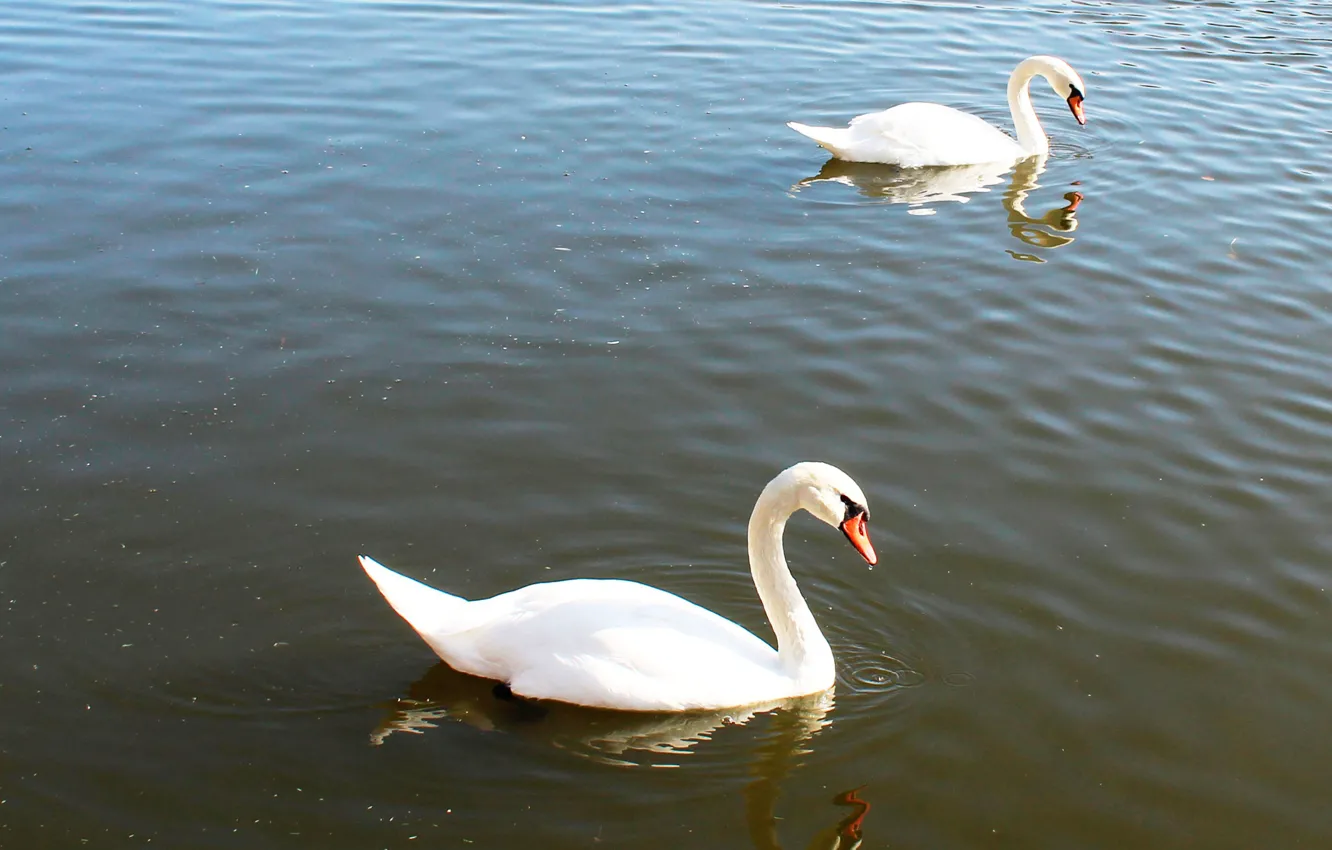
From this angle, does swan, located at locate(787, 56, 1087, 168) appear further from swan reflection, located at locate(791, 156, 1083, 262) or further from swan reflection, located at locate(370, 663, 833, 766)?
swan reflection, located at locate(370, 663, 833, 766)

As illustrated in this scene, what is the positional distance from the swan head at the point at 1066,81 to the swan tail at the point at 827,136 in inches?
94.3

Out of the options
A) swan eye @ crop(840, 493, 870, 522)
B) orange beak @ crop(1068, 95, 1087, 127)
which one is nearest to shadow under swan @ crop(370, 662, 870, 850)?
swan eye @ crop(840, 493, 870, 522)

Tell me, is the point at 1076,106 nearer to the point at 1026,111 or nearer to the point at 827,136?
the point at 1026,111

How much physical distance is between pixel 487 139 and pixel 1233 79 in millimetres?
A: 8005

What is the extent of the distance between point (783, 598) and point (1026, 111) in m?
8.43

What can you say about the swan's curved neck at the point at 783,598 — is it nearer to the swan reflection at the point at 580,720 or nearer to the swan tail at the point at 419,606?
the swan reflection at the point at 580,720

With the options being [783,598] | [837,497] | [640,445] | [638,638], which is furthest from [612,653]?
[640,445]

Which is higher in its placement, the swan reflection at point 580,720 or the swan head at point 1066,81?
the swan head at point 1066,81

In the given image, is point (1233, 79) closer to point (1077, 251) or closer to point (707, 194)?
point (1077, 251)

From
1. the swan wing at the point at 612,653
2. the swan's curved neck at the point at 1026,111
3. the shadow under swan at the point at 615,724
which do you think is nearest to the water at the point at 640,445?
the shadow under swan at the point at 615,724

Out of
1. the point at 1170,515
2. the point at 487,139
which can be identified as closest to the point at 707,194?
the point at 487,139

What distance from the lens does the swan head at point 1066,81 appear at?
1338cm

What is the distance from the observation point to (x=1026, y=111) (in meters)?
13.3

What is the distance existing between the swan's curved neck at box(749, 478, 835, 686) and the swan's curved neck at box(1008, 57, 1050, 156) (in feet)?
26.0
